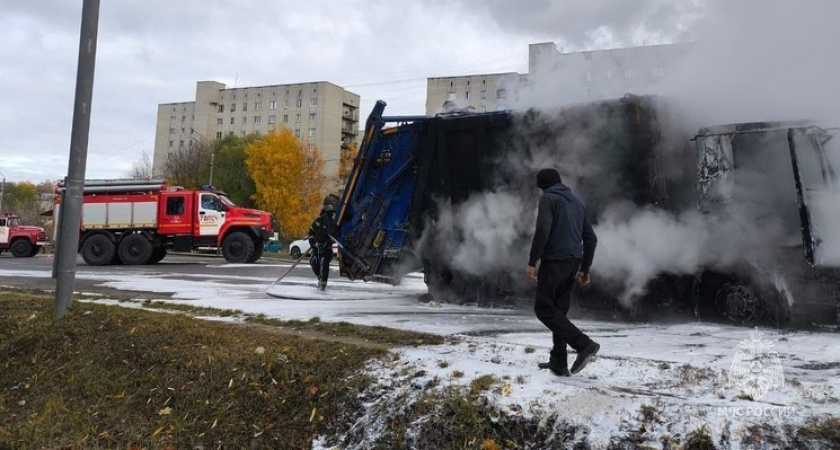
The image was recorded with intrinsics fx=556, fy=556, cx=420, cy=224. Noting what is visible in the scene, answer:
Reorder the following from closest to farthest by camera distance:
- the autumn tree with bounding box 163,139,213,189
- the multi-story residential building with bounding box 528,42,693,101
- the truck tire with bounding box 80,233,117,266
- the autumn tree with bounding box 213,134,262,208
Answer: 1. the multi-story residential building with bounding box 528,42,693,101
2. the truck tire with bounding box 80,233,117,266
3. the autumn tree with bounding box 163,139,213,189
4. the autumn tree with bounding box 213,134,262,208

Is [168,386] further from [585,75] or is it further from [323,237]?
[585,75]

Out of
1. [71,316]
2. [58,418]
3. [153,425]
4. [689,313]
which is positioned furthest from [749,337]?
[71,316]

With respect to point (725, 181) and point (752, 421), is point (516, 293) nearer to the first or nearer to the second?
point (725, 181)

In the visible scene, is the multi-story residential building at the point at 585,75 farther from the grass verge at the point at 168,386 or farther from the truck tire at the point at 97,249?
the truck tire at the point at 97,249

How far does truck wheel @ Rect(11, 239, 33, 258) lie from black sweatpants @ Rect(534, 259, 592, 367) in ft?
91.7

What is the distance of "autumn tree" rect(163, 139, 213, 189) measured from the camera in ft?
144

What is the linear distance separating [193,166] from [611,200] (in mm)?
43329

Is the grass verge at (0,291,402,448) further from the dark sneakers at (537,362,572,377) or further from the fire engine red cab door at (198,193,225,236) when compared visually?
the fire engine red cab door at (198,193,225,236)

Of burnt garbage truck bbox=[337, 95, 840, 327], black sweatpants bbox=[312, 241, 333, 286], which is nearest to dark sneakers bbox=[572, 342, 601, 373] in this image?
burnt garbage truck bbox=[337, 95, 840, 327]

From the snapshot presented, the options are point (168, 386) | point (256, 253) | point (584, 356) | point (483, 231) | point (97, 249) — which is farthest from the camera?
point (256, 253)

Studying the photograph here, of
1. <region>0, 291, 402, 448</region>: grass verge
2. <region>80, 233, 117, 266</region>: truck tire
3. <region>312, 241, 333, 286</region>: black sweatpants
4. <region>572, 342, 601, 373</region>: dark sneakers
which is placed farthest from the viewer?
<region>80, 233, 117, 266</region>: truck tire

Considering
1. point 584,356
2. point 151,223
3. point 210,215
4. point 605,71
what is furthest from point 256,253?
point 584,356

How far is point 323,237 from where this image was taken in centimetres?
958

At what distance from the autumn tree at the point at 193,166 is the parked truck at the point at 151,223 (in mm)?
25630
